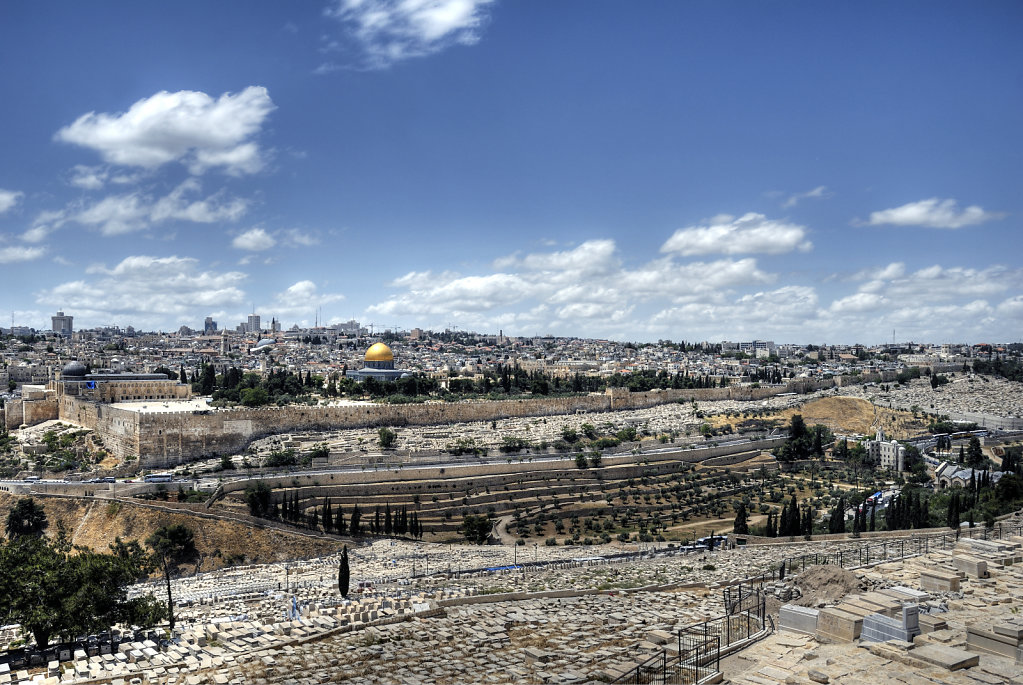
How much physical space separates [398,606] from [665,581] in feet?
21.2

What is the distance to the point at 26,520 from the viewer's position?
29.2 m

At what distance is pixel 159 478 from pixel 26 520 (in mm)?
5125

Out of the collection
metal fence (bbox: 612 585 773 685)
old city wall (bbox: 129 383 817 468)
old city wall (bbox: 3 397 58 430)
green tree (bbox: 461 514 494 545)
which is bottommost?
green tree (bbox: 461 514 494 545)

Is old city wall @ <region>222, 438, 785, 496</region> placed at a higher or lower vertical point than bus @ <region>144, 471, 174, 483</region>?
lower

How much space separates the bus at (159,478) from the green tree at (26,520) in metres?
3.87

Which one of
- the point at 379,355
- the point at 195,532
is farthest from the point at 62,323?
the point at 195,532

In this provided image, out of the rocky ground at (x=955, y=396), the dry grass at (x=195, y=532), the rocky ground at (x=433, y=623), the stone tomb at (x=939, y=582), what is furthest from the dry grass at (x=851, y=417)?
the stone tomb at (x=939, y=582)

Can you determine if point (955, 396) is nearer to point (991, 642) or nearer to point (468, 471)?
point (468, 471)

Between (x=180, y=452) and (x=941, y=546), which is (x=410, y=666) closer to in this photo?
(x=941, y=546)

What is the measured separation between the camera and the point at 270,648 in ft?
51.9

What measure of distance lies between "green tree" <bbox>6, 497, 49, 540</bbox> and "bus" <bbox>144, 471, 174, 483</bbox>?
3.87 m

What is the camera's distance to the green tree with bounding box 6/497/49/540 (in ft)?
93.8

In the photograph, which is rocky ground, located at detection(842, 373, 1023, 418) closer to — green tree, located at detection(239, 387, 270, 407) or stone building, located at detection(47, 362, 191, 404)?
green tree, located at detection(239, 387, 270, 407)

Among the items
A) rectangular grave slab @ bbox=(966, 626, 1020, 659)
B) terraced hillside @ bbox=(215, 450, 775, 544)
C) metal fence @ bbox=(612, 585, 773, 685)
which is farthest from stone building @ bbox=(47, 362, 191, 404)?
rectangular grave slab @ bbox=(966, 626, 1020, 659)
